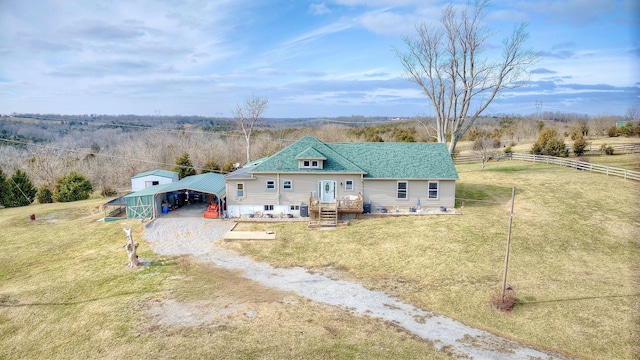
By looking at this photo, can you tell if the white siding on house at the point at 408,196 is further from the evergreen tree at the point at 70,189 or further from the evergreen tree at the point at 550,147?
the evergreen tree at the point at 70,189

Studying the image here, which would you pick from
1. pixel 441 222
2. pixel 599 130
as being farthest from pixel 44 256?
pixel 599 130

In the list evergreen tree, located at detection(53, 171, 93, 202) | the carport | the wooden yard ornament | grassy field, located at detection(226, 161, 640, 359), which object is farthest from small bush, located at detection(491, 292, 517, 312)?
evergreen tree, located at detection(53, 171, 93, 202)

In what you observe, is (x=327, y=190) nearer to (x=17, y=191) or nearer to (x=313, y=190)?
(x=313, y=190)

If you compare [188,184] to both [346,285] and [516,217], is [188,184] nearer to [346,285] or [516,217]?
[346,285]

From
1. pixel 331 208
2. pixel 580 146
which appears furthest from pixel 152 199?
pixel 580 146

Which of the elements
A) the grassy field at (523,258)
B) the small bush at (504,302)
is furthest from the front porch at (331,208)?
the small bush at (504,302)

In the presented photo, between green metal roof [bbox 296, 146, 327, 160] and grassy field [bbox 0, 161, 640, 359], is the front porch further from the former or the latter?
green metal roof [bbox 296, 146, 327, 160]
